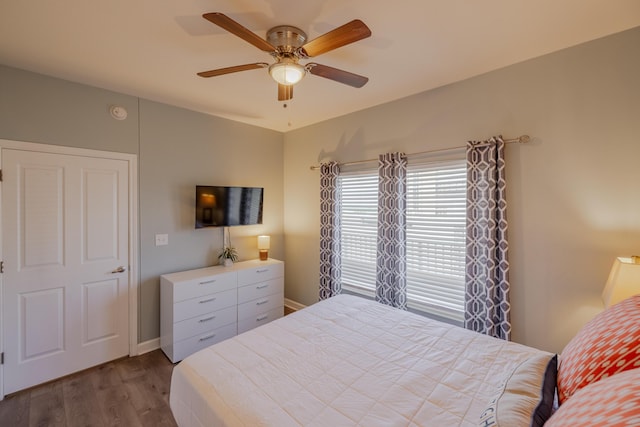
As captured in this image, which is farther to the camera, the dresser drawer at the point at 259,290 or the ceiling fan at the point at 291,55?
the dresser drawer at the point at 259,290

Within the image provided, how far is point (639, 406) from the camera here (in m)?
0.63

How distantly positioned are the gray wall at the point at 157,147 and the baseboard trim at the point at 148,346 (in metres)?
0.06

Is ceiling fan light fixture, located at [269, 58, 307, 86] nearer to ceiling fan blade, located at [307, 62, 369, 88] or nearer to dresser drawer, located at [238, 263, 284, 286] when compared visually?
ceiling fan blade, located at [307, 62, 369, 88]

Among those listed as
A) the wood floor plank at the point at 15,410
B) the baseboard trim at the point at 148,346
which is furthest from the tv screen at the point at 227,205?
the wood floor plank at the point at 15,410

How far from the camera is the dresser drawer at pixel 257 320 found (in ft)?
10.4

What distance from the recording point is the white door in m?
2.23

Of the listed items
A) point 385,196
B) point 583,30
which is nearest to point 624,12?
point 583,30

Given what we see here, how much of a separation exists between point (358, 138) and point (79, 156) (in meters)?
2.82

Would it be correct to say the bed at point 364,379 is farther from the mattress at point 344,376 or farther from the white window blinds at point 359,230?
the white window blinds at point 359,230

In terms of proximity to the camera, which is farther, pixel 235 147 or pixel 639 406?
pixel 235 147

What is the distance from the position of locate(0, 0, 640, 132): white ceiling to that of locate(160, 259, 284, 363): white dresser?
1.95 meters

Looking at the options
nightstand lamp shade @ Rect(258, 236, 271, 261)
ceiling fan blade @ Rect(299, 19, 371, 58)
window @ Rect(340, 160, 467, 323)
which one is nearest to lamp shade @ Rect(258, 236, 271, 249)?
nightstand lamp shade @ Rect(258, 236, 271, 261)

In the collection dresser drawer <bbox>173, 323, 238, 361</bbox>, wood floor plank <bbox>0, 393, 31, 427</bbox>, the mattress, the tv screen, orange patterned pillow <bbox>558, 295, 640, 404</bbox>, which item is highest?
the tv screen

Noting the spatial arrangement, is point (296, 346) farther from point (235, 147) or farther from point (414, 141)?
point (235, 147)
